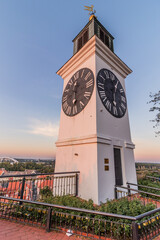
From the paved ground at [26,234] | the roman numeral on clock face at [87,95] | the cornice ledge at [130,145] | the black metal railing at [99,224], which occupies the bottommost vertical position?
the paved ground at [26,234]

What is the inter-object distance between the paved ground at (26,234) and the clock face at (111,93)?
5.27 metres

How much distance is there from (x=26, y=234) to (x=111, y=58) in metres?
9.24

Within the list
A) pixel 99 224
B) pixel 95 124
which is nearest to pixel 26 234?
pixel 99 224

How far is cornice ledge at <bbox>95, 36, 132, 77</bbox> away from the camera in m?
6.94

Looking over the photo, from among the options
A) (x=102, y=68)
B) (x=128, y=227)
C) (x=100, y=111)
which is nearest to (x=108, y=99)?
(x=100, y=111)

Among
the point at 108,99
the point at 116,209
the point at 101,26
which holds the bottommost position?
the point at 116,209

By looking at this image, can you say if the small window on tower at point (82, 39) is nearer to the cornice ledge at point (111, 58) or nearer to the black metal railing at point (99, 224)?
the cornice ledge at point (111, 58)

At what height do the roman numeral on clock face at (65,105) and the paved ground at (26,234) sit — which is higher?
the roman numeral on clock face at (65,105)

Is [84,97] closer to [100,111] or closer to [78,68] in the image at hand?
[100,111]

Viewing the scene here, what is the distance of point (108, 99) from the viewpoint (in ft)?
21.3

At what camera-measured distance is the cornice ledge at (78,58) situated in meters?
6.87

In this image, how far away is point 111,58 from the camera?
7781 millimetres

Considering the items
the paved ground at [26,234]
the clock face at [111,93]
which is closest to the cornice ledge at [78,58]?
the clock face at [111,93]

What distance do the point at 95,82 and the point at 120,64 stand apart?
402 centimetres
